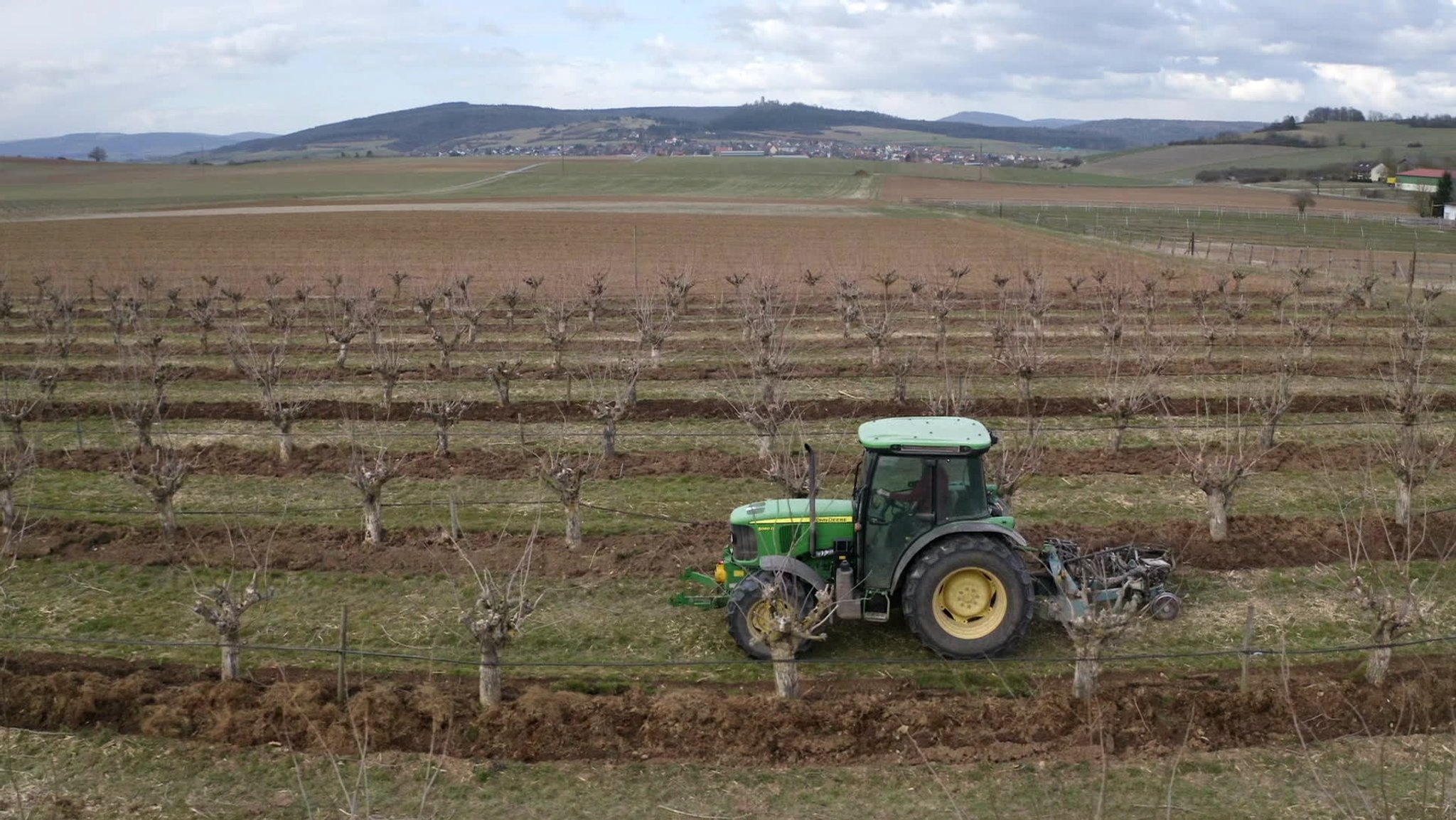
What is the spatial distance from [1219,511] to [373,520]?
32.0 feet

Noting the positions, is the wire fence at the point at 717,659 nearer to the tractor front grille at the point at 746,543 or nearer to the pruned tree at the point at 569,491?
the tractor front grille at the point at 746,543

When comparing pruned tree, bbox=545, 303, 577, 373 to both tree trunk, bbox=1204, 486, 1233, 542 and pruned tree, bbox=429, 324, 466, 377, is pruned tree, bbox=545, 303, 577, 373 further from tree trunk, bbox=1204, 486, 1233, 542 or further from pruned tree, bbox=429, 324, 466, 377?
tree trunk, bbox=1204, 486, 1233, 542

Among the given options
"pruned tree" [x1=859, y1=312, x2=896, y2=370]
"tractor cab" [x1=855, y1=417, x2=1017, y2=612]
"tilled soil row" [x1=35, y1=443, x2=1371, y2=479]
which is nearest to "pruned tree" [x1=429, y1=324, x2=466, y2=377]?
"tilled soil row" [x1=35, y1=443, x2=1371, y2=479]

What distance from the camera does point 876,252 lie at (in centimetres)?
4769

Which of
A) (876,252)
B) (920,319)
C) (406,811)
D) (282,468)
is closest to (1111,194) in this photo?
(876,252)

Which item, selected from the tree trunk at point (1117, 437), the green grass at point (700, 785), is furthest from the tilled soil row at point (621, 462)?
the green grass at point (700, 785)

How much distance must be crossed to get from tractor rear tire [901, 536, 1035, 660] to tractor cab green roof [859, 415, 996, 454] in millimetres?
832

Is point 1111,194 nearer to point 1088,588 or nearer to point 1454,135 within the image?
point 1454,135

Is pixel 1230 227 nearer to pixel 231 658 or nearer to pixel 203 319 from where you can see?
pixel 203 319

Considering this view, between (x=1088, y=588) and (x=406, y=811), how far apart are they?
6.31 metres

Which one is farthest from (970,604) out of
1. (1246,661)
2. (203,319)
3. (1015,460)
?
(203,319)

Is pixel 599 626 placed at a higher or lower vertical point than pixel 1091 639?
lower

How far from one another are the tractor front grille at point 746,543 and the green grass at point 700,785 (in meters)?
2.36

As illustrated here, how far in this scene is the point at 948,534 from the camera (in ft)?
31.9
